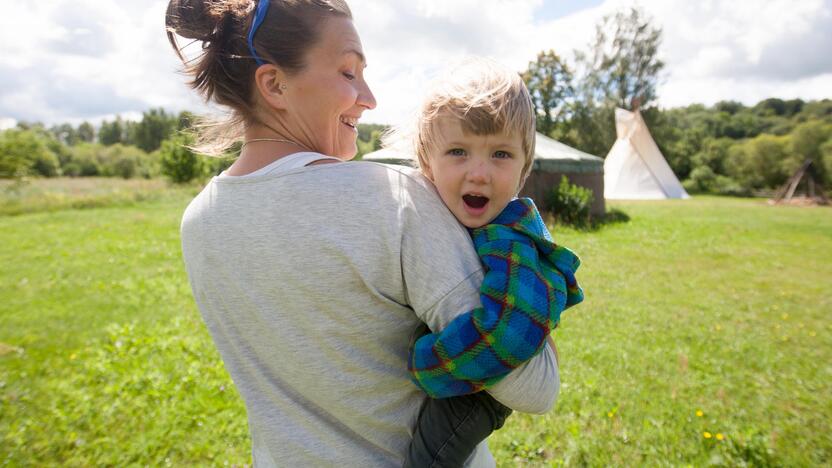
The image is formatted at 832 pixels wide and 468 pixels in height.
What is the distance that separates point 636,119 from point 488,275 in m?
25.5

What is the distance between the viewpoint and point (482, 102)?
1.16m

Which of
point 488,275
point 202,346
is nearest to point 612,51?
point 202,346

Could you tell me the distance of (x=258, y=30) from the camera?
1.10 m

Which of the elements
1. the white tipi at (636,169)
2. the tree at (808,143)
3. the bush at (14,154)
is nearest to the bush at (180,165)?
the bush at (14,154)

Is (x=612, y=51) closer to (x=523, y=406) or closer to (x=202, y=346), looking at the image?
(x=202, y=346)

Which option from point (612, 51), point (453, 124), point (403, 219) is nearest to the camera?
point (403, 219)

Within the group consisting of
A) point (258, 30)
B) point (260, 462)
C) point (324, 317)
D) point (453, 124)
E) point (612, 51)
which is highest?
point (612, 51)

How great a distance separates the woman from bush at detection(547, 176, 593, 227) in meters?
12.9

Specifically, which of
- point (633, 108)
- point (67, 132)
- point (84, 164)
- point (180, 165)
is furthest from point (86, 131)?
point (633, 108)

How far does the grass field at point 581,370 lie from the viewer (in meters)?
3.37

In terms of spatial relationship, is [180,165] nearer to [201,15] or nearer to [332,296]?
[201,15]

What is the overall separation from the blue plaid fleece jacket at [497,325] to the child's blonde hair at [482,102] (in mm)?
287

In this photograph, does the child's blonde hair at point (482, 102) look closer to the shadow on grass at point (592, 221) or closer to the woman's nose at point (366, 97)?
the woman's nose at point (366, 97)

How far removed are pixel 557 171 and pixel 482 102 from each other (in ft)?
45.3
